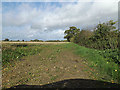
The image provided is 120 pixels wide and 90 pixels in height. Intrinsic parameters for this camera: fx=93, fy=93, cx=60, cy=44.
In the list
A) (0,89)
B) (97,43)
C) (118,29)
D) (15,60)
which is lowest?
(0,89)

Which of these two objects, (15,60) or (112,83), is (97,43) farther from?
(15,60)

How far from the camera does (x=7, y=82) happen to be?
3.82m

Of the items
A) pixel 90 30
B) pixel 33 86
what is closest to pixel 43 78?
pixel 33 86

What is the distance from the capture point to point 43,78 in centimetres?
411

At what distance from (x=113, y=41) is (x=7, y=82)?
7480 millimetres

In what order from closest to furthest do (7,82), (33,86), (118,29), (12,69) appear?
(33,86), (7,82), (12,69), (118,29)

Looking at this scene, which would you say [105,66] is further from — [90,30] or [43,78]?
[90,30]

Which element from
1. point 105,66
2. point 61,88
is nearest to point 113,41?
point 105,66

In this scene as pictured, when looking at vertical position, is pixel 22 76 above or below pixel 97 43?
below

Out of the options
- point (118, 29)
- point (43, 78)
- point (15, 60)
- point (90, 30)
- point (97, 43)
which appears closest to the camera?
point (43, 78)

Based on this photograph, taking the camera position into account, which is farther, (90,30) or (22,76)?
(90,30)

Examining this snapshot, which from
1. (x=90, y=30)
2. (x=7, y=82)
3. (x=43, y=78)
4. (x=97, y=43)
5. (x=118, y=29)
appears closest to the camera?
(x=7, y=82)

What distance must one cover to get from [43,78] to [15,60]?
10.3ft

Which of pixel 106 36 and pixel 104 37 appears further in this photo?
pixel 104 37
